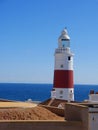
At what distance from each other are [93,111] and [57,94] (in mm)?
19922

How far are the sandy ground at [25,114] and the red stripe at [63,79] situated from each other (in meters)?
16.1

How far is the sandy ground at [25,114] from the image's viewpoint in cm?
2195

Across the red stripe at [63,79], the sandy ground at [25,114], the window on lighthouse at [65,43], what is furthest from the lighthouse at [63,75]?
the sandy ground at [25,114]

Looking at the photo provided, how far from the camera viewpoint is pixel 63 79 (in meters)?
39.5

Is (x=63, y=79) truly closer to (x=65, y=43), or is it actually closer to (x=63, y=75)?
(x=63, y=75)

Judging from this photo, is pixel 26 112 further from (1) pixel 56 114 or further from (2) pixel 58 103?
(2) pixel 58 103

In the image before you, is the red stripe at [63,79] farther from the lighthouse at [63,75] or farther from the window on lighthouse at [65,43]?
the window on lighthouse at [65,43]

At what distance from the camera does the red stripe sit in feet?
130

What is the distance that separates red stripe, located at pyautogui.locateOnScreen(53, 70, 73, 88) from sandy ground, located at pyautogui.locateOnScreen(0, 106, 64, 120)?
1613 centimetres

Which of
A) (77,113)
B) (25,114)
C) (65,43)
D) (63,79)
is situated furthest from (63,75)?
(77,113)

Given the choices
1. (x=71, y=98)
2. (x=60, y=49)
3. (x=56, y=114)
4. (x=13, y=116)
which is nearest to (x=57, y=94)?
(x=71, y=98)

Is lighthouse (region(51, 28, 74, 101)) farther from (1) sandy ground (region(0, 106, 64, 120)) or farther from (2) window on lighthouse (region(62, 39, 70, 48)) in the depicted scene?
(1) sandy ground (region(0, 106, 64, 120))

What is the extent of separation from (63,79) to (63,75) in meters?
0.44

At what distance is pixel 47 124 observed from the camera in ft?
67.2
